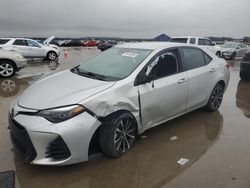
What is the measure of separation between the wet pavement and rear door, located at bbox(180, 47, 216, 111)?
532 mm

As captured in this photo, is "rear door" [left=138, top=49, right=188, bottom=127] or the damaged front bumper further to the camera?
"rear door" [left=138, top=49, right=188, bottom=127]

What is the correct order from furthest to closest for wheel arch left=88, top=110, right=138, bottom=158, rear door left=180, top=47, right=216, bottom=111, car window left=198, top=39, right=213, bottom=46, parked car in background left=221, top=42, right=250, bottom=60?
→ parked car in background left=221, top=42, right=250, bottom=60, car window left=198, top=39, right=213, bottom=46, rear door left=180, top=47, right=216, bottom=111, wheel arch left=88, top=110, right=138, bottom=158

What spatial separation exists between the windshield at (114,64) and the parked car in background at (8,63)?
6688mm

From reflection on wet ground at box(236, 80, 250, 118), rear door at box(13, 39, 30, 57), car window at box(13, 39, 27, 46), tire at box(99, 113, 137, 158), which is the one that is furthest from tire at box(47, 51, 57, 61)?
tire at box(99, 113, 137, 158)

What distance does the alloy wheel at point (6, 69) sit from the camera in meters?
10.6

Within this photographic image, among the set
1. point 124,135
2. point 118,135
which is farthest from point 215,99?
point 118,135

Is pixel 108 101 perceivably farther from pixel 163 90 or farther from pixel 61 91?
pixel 163 90

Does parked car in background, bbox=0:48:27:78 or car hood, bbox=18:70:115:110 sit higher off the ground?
car hood, bbox=18:70:115:110

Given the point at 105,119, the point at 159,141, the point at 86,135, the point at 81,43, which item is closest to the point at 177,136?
the point at 159,141

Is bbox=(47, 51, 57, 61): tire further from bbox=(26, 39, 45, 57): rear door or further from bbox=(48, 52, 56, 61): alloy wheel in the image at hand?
bbox=(26, 39, 45, 57): rear door

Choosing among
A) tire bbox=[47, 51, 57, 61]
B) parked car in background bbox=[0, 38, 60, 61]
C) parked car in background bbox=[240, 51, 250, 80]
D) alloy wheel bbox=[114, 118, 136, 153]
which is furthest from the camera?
tire bbox=[47, 51, 57, 61]

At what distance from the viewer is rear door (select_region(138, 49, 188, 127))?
14.1 ft

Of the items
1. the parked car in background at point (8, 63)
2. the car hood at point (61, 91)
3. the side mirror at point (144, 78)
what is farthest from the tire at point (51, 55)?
the side mirror at point (144, 78)

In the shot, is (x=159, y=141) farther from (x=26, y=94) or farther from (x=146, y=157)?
(x=26, y=94)
